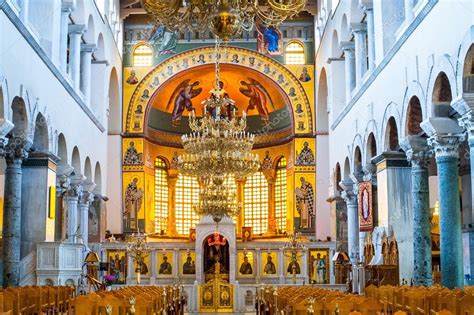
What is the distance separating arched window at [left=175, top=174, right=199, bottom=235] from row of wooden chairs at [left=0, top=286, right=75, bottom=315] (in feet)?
67.2

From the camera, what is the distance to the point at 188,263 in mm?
30312

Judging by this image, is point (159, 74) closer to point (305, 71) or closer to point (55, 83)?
point (305, 71)

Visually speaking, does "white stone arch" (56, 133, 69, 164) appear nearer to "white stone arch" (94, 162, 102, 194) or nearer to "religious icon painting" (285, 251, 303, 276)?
"white stone arch" (94, 162, 102, 194)

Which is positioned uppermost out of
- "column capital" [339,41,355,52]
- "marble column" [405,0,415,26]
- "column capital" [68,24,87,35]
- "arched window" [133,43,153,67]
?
"arched window" [133,43,153,67]

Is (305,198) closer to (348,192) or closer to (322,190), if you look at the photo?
(322,190)

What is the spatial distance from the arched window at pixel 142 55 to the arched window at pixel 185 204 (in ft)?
20.5

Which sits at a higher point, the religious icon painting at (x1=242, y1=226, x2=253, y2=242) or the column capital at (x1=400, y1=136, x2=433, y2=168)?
the column capital at (x1=400, y1=136, x2=433, y2=168)

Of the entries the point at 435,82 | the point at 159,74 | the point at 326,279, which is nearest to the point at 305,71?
the point at 159,74

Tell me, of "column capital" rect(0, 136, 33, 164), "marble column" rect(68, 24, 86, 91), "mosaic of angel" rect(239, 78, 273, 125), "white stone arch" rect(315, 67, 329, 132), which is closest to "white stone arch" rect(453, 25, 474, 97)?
"column capital" rect(0, 136, 33, 164)

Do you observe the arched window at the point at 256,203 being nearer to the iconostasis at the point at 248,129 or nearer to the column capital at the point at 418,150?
the iconostasis at the point at 248,129

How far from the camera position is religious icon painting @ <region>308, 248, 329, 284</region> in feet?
97.9

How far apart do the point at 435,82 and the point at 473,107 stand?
242cm

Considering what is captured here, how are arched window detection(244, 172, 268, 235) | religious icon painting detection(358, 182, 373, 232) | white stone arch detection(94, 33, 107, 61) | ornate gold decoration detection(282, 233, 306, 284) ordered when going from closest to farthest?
1. religious icon painting detection(358, 182, 373, 232)
2. ornate gold decoration detection(282, 233, 306, 284)
3. white stone arch detection(94, 33, 107, 61)
4. arched window detection(244, 172, 268, 235)

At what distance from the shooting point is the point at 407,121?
712 inches
